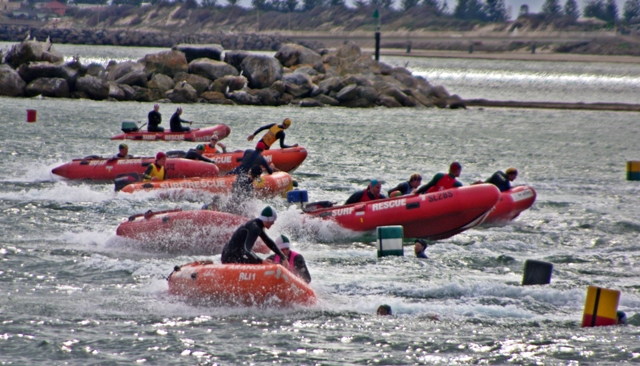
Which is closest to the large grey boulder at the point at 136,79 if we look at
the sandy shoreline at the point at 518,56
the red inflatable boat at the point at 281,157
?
the red inflatable boat at the point at 281,157

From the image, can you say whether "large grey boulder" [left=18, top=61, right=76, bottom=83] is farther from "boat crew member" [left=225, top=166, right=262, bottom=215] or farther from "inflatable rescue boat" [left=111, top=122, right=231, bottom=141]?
"boat crew member" [left=225, top=166, right=262, bottom=215]

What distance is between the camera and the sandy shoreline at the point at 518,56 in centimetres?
10756

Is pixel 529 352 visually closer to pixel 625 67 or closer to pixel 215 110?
pixel 215 110

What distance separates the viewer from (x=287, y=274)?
36.4 feet

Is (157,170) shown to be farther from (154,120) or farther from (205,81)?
(205,81)

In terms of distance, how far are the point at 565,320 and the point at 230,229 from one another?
5925mm

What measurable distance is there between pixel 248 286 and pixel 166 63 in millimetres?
40142

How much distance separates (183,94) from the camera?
157ft

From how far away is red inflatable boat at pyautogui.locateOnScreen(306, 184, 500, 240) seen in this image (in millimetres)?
15898

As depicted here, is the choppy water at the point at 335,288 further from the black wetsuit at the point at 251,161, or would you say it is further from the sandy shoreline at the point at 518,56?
the sandy shoreline at the point at 518,56

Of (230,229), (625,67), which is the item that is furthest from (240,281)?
(625,67)

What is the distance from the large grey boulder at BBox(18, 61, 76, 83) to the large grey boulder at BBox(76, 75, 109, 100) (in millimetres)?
657

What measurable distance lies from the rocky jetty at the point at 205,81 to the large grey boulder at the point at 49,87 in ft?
0.18

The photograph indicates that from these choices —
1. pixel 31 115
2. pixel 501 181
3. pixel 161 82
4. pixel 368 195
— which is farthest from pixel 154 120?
pixel 161 82
